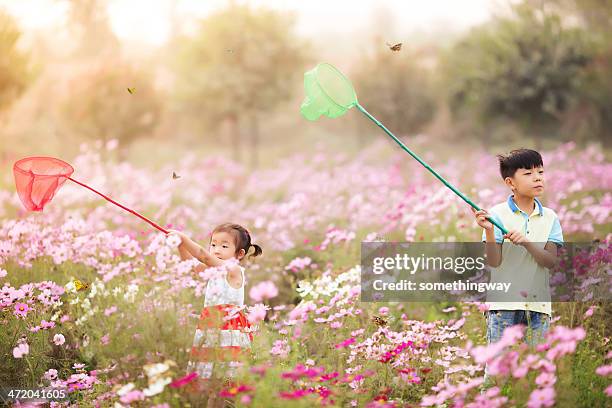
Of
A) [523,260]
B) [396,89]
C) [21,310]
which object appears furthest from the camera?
[396,89]

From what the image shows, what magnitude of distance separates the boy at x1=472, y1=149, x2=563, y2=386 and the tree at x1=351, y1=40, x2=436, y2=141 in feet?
36.6

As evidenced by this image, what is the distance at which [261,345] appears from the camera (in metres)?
3.08

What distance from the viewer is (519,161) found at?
3023 millimetres

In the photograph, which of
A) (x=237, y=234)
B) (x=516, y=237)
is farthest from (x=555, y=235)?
(x=237, y=234)

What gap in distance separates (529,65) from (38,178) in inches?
398

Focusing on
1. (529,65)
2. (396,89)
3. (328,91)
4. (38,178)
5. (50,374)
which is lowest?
(50,374)

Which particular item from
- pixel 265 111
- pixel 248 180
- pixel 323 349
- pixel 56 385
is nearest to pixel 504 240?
pixel 323 349

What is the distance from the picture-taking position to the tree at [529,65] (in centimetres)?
1175

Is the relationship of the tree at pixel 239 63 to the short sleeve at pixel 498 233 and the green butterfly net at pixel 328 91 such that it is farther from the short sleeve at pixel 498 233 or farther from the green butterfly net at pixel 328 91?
the short sleeve at pixel 498 233

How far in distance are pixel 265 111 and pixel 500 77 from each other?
15.5ft

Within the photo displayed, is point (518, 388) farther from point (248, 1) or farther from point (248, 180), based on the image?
point (248, 1)

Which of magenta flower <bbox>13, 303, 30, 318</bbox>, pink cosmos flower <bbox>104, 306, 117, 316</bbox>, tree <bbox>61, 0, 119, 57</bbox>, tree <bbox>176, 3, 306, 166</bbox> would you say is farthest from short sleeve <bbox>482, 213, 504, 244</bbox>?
tree <bbox>61, 0, 119, 57</bbox>

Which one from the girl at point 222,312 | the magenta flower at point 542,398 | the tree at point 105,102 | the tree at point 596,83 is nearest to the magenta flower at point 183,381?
the girl at point 222,312

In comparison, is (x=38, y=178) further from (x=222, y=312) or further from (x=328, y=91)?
(x=328, y=91)
